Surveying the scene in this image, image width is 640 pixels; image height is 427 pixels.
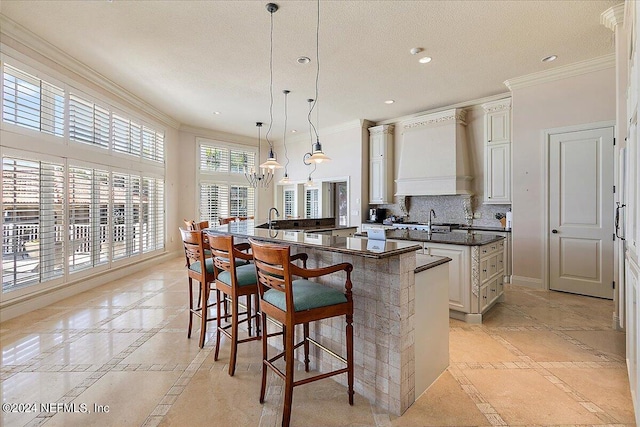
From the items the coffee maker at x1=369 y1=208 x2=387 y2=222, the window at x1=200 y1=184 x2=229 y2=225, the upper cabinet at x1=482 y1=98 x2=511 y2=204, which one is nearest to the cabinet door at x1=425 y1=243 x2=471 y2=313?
the upper cabinet at x1=482 y1=98 x2=511 y2=204

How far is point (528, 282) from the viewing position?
4566 mm

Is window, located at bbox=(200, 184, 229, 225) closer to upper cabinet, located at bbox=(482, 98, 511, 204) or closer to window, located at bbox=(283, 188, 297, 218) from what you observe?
window, located at bbox=(283, 188, 297, 218)

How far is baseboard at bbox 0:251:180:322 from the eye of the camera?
3.34m

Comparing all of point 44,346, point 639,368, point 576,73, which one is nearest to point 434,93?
point 576,73

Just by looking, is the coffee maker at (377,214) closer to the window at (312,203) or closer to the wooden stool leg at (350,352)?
the window at (312,203)

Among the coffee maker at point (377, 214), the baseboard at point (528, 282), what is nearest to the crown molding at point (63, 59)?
the coffee maker at point (377, 214)

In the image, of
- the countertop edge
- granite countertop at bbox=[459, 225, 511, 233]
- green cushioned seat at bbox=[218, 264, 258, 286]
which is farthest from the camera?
granite countertop at bbox=[459, 225, 511, 233]

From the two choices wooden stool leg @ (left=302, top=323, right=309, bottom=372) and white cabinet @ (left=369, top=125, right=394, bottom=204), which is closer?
wooden stool leg @ (left=302, top=323, right=309, bottom=372)

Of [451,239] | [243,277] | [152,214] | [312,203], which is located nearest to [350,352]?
[243,277]

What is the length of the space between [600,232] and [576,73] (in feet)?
7.34

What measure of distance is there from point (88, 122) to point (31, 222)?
1.81 metres

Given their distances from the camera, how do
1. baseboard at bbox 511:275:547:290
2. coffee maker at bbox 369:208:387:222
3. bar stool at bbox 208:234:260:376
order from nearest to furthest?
bar stool at bbox 208:234:260:376
baseboard at bbox 511:275:547:290
coffee maker at bbox 369:208:387:222

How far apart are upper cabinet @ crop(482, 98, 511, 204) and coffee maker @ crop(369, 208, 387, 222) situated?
86.2 inches

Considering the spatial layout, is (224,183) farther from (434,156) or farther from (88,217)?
(434,156)
